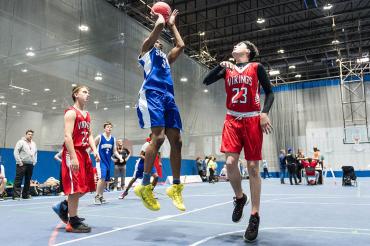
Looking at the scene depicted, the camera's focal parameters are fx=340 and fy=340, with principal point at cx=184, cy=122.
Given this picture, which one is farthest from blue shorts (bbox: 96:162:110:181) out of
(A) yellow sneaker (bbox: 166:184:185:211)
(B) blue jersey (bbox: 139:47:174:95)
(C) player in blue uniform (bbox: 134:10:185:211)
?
(B) blue jersey (bbox: 139:47:174:95)

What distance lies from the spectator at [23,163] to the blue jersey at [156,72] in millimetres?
6746

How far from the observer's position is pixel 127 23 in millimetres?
15781

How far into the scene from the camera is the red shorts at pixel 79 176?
12.1 ft

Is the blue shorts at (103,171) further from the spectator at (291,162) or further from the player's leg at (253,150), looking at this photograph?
the spectator at (291,162)

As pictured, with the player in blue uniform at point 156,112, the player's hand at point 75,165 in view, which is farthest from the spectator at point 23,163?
the player in blue uniform at point 156,112

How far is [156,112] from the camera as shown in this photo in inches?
137

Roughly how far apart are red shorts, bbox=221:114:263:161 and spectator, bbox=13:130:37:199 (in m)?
7.36

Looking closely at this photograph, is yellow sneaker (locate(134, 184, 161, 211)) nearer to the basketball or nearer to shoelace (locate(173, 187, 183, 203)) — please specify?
shoelace (locate(173, 187, 183, 203))

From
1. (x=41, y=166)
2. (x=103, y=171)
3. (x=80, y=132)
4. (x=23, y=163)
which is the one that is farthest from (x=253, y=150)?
(x=41, y=166)

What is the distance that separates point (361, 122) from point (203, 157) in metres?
11.2

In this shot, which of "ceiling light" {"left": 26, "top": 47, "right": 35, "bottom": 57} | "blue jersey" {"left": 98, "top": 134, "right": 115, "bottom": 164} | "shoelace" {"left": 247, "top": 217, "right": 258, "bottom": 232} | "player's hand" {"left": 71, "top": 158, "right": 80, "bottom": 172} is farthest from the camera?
"ceiling light" {"left": 26, "top": 47, "right": 35, "bottom": 57}

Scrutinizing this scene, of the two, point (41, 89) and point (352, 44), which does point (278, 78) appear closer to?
point (352, 44)

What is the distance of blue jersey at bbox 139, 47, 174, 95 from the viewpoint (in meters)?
3.60

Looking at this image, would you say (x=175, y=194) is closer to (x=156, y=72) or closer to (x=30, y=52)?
(x=156, y=72)
